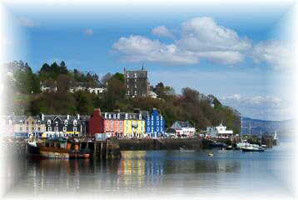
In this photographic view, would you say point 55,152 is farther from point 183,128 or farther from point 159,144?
point 183,128

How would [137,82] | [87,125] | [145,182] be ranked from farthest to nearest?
1. [137,82]
2. [87,125]
3. [145,182]

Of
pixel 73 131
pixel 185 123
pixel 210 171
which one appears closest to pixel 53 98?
pixel 73 131

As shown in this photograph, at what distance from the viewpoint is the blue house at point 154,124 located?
54.7 metres

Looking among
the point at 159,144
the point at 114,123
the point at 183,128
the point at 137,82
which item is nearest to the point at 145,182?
the point at 159,144

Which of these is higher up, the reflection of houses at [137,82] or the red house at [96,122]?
the reflection of houses at [137,82]

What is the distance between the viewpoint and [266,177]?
21.9 m

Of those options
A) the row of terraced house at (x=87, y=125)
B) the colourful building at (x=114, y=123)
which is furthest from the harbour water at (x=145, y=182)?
the colourful building at (x=114, y=123)

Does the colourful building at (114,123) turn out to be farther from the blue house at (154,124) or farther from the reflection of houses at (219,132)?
the reflection of houses at (219,132)

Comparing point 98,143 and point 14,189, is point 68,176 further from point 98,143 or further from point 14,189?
point 98,143

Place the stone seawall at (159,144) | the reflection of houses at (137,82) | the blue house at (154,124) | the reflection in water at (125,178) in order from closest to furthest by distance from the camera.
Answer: the reflection in water at (125,178), the stone seawall at (159,144), the blue house at (154,124), the reflection of houses at (137,82)

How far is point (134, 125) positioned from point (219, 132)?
1265cm

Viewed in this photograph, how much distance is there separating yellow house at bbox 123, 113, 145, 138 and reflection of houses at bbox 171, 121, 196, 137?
5293mm

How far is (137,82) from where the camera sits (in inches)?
2773

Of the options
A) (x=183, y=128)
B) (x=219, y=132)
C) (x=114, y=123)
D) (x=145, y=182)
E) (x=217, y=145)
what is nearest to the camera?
(x=145, y=182)
